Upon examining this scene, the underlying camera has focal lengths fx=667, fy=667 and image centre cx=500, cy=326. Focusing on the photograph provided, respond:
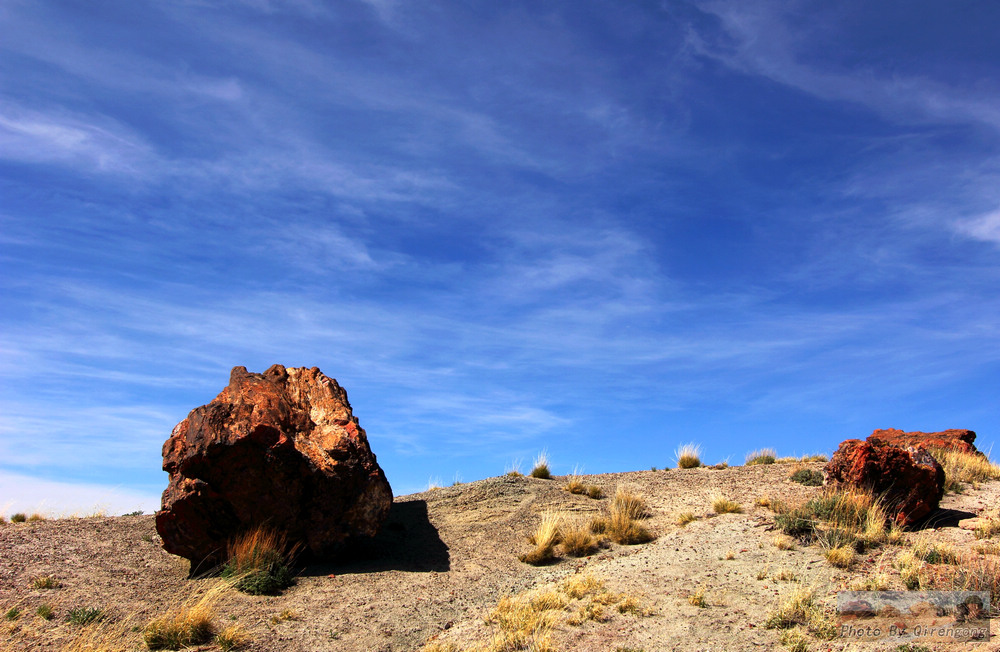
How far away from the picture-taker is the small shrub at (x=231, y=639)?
32.9ft

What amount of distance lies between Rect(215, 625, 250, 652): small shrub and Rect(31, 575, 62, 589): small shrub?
12.9 ft

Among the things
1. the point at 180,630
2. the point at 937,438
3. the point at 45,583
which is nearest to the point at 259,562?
the point at 180,630

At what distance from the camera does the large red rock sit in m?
12.7

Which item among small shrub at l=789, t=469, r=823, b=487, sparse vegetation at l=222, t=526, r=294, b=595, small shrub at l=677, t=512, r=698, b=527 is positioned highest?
small shrub at l=789, t=469, r=823, b=487

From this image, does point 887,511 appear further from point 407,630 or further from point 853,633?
point 407,630

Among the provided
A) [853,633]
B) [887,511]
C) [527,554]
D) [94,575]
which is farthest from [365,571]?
[887,511]

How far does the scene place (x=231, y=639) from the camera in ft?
33.1

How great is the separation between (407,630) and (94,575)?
6338 millimetres

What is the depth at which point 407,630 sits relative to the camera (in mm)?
10984

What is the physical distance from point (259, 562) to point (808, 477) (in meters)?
14.1

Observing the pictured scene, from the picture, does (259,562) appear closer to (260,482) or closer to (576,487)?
(260,482)

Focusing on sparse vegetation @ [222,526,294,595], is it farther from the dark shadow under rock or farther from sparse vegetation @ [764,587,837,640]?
sparse vegetation @ [764,587,837,640]

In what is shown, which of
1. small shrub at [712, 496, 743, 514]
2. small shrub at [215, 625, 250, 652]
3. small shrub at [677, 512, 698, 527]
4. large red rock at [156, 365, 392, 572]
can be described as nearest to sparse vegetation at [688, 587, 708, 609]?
small shrub at [677, 512, 698, 527]

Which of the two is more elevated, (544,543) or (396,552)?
(544,543)
